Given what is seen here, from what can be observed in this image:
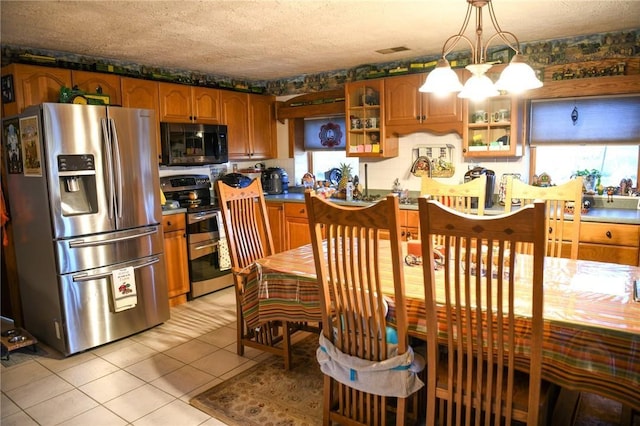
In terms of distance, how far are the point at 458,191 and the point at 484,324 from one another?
4.43 feet

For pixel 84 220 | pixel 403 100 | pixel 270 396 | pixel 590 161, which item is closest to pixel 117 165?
pixel 84 220

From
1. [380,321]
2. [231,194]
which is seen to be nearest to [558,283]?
[380,321]

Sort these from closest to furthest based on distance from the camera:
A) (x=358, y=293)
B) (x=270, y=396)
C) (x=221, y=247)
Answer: (x=358, y=293), (x=270, y=396), (x=221, y=247)

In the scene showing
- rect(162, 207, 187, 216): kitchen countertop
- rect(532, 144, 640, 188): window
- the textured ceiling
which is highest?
the textured ceiling

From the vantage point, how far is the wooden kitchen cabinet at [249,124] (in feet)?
16.1

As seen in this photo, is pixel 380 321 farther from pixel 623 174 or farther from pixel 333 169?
pixel 333 169

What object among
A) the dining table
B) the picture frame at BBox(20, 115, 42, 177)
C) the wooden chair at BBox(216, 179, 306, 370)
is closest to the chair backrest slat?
the wooden chair at BBox(216, 179, 306, 370)

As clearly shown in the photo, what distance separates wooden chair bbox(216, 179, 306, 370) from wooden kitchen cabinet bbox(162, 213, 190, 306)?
48.8 inches

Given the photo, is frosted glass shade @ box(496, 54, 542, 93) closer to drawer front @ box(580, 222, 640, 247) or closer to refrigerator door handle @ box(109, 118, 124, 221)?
drawer front @ box(580, 222, 640, 247)

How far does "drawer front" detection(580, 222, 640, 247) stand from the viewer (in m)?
3.06

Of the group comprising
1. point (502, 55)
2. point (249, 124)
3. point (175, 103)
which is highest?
point (502, 55)

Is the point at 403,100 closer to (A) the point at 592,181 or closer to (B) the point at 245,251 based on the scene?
(A) the point at 592,181

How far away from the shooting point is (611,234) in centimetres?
313

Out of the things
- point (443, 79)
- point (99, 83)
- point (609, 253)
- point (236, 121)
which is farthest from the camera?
point (236, 121)
